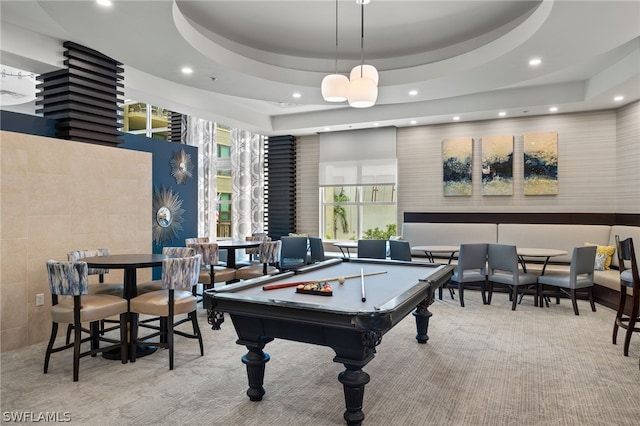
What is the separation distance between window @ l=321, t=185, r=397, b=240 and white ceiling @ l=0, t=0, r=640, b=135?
290cm

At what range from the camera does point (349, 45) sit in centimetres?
582

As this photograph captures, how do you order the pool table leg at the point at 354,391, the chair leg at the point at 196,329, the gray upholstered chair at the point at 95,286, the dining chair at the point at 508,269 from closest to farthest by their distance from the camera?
the pool table leg at the point at 354,391 < the chair leg at the point at 196,329 < the gray upholstered chair at the point at 95,286 < the dining chair at the point at 508,269

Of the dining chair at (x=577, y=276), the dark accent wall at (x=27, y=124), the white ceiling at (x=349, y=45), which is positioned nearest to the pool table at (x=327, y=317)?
the white ceiling at (x=349, y=45)

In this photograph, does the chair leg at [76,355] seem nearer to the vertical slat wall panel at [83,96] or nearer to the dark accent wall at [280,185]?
the vertical slat wall panel at [83,96]

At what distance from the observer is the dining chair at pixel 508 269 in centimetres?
635

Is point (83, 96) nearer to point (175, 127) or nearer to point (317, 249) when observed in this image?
point (317, 249)

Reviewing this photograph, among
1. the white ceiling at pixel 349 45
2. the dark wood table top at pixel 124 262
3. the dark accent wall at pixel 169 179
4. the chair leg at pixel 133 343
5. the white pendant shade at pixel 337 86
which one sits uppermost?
the white ceiling at pixel 349 45

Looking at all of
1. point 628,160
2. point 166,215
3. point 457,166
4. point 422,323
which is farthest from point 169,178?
point 628,160

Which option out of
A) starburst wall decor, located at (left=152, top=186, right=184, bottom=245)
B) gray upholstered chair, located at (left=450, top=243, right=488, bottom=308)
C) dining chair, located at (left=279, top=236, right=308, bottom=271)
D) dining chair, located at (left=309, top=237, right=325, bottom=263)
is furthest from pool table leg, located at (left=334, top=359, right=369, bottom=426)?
starburst wall decor, located at (left=152, top=186, right=184, bottom=245)

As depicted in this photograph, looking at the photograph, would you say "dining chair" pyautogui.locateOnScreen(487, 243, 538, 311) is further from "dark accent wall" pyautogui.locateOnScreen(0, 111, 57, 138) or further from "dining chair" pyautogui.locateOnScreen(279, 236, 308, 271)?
"dark accent wall" pyautogui.locateOnScreen(0, 111, 57, 138)

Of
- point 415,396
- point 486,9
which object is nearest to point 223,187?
point 486,9

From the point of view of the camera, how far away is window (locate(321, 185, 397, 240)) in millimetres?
9538

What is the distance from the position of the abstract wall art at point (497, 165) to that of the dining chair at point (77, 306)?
7.12 m

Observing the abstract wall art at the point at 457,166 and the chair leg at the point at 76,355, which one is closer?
the chair leg at the point at 76,355
